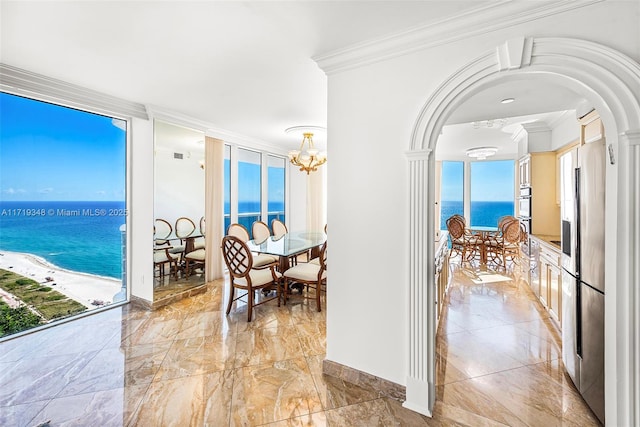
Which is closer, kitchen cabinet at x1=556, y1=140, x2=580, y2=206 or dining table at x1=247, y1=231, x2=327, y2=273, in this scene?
kitchen cabinet at x1=556, y1=140, x2=580, y2=206

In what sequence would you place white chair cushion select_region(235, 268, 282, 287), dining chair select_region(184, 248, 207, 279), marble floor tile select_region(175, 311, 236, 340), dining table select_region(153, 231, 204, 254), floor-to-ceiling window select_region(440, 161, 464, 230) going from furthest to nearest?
floor-to-ceiling window select_region(440, 161, 464, 230)
dining chair select_region(184, 248, 207, 279)
dining table select_region(153, 231, 204, 254)
white chair cushion select_region(235, 268, 282, 287)
marble floor tile select_region(175, 311, 236, 340)

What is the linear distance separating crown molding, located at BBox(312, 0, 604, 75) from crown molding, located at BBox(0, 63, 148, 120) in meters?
2.60

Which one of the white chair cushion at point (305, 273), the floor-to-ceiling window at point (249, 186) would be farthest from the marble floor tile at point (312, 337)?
the floor-to-ceiling window at point (249, 186)

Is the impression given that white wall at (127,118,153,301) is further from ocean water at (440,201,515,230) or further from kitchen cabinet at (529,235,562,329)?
ocean water at (440,201,515,230)

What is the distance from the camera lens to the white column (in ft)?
5.84

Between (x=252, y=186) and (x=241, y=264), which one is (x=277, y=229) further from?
(x=241, y=264)

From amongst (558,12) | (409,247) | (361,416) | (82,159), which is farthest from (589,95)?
(82,159)

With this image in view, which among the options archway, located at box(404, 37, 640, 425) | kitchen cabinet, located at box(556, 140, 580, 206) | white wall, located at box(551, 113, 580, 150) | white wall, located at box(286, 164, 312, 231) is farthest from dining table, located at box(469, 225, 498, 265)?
archway, located at box(404, 37, 640, 425)

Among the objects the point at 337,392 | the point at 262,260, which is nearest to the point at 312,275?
the point at 262,260

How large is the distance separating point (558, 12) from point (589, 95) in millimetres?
491

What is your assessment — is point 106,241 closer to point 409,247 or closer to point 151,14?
point 151,14

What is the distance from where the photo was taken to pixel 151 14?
5.63ft

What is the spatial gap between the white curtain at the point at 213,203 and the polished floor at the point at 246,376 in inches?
57.1

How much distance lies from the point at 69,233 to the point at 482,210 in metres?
9.55
